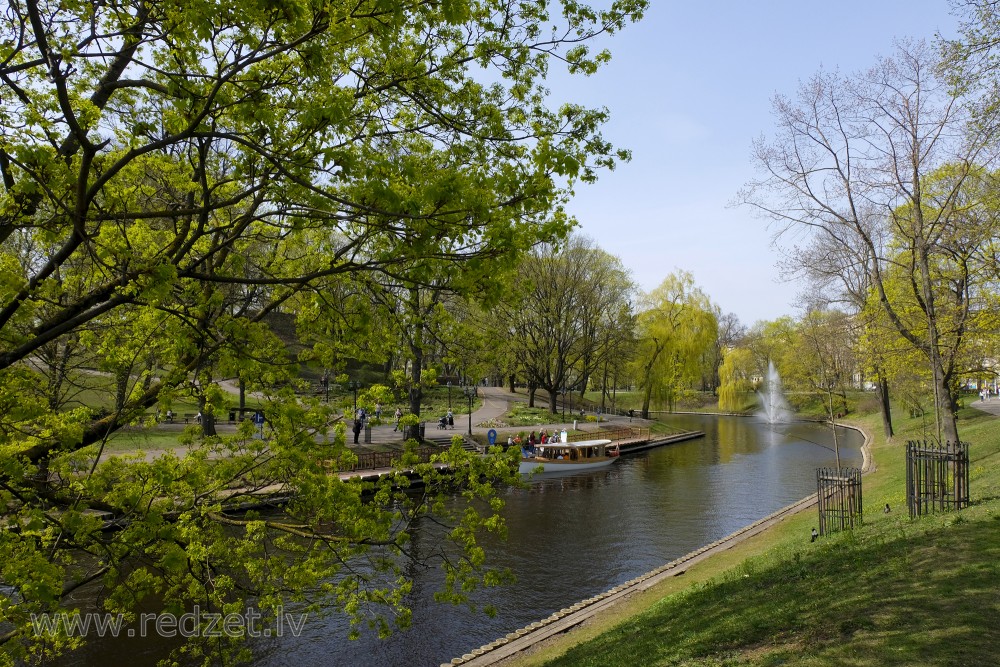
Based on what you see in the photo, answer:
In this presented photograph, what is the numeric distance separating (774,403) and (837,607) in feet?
197

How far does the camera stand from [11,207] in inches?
181

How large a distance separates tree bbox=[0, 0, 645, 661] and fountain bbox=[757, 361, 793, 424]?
59.2 meters

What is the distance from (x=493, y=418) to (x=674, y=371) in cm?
1809

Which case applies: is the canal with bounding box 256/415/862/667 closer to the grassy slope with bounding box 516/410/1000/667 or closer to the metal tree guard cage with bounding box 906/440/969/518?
the grassy slope with bounding box 516/410/1000/667

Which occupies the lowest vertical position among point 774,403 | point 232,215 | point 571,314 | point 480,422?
point 480,422

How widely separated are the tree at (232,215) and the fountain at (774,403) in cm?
5918

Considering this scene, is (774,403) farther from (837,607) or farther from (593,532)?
(837,607)

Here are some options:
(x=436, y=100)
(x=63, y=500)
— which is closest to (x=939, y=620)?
(x=436, y=100)

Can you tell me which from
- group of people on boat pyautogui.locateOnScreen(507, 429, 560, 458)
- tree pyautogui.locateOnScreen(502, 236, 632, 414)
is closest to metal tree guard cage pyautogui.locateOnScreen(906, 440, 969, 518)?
group of people on boat pyautogui.locateOnScreen(507, 429, 560, 458)

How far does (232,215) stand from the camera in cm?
681

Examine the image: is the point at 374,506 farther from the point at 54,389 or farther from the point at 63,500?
the point at 54,389

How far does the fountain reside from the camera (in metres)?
59.3

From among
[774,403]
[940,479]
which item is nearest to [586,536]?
[940,479]

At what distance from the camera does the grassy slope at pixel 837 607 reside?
578 cm
